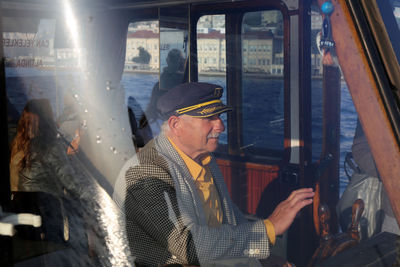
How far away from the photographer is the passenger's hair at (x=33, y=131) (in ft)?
4.71

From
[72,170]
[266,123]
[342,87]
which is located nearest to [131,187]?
[72,170]

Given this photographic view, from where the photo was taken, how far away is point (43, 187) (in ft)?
4.91

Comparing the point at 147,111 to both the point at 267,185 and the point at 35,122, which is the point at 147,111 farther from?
the point at 267,185

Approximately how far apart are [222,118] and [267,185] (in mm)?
295

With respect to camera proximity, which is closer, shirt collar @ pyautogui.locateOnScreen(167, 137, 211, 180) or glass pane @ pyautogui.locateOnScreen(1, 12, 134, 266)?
glass pane @ pyautogui.locateOnScreen(1, 12, 134, 266)

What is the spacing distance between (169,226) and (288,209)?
359mm

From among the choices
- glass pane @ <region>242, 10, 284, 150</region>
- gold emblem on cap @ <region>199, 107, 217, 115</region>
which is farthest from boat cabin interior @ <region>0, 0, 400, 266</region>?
glass pane @ <region>242, 10, 284, 150</region>

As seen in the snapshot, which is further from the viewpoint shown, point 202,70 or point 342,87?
point 202,70

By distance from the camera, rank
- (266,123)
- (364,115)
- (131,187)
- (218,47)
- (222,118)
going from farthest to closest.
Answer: (266,123)
(218,47)
(222,118)
(131,187)
(364,115)

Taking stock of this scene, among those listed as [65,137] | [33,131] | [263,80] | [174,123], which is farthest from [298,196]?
[263,80]

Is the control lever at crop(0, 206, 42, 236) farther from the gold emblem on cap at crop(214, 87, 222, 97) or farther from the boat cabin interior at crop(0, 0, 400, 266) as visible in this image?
the gold emblem on cap at crop(214, 87, 222, 97)

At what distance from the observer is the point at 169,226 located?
142 cm

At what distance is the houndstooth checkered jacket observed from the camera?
142cm

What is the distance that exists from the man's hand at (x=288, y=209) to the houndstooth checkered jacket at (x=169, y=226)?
5cm
